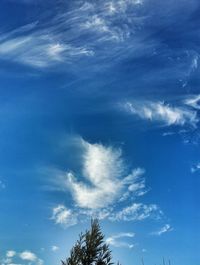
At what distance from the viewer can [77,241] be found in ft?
79.9

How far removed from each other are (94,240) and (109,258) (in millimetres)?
1223

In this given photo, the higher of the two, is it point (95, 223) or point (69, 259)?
point (95, 223)

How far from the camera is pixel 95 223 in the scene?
82.7 ft

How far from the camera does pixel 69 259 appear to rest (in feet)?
78.6

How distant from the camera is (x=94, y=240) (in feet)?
80.0

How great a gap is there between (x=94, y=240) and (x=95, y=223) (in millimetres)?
1108

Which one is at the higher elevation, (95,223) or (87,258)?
(95,223)

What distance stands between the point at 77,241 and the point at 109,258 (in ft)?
6.25

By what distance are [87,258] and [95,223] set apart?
2.00 m

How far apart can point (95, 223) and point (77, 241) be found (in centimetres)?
149

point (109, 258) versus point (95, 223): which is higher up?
point (95, 223)

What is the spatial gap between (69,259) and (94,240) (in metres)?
1.62
